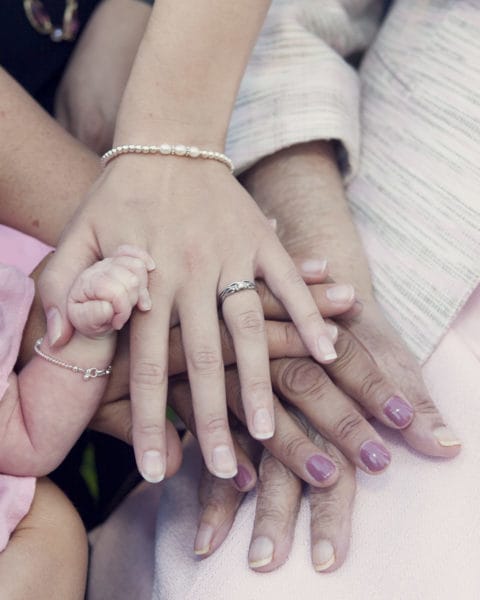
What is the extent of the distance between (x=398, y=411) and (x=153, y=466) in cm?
24

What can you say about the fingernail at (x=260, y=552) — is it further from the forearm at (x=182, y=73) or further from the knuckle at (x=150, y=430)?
Result: the forearm at (x=182, y=73)

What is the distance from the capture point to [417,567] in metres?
0.62

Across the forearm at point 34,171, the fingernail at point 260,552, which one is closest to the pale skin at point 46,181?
the forearm at point 34,171

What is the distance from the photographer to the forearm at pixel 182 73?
76 centimetres

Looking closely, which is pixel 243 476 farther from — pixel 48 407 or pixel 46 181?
pixel 46 181

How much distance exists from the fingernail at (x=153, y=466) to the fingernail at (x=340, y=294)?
0.77 ft

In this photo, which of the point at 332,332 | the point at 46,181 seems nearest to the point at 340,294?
the point at 332,332

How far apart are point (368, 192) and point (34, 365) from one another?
461 millimetres

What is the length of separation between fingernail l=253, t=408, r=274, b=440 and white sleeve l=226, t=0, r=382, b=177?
0.38 m

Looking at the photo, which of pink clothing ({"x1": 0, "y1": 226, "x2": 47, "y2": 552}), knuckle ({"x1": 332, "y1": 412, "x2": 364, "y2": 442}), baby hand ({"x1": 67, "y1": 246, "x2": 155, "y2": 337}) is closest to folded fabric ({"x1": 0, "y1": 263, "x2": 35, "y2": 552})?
pink clothing ({"x1": 0, "y1": 226, "x2": 47, "y2": 552})

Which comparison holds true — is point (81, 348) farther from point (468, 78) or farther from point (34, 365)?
point (468, 78)

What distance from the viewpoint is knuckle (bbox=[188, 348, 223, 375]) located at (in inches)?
26.1

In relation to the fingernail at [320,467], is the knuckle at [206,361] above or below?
above

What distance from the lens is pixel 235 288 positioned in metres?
0.69
